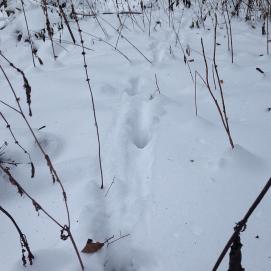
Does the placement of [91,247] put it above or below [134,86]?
below

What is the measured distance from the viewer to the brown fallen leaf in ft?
3.93

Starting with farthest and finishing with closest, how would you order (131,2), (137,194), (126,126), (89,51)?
(131,2), (89,51), (126,126), (137,194)

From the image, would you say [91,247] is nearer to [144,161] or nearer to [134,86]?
[144,161]

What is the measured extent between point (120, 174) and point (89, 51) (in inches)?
64.9

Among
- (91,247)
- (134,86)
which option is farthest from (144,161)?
(134,86)

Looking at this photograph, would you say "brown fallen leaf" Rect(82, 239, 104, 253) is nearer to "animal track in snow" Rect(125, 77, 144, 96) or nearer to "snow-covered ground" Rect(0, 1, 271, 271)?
"snow-covered ground" Rect(0, 1, 271, 271)

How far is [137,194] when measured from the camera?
145 centimetres

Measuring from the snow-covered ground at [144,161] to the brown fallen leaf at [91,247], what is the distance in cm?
2

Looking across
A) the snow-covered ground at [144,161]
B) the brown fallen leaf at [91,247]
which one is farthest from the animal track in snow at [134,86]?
the brown fallen leaf at [91,247]

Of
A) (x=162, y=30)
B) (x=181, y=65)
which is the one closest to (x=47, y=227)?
(x=181, y=65)

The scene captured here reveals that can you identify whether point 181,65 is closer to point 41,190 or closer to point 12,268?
point 41,190

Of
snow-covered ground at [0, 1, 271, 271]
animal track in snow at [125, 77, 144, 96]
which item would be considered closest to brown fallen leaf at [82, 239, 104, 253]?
snow-covered ground at [0, 1, 271, 271]

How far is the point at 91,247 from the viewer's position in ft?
3.96

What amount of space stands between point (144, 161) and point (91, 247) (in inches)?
21.4
